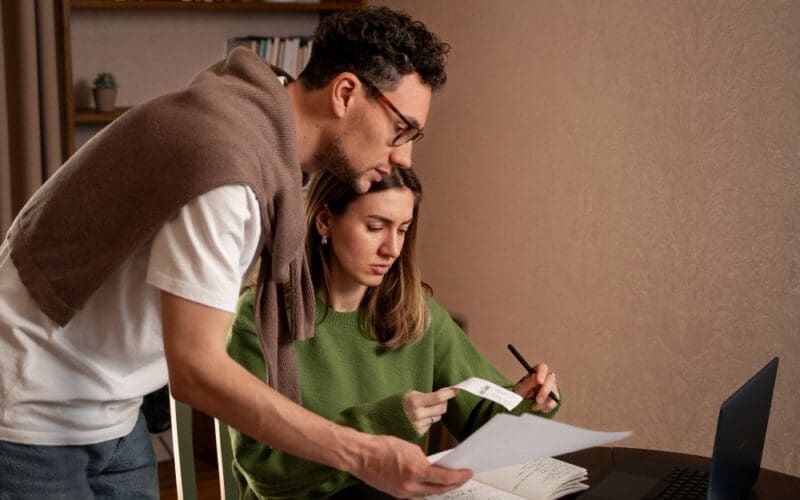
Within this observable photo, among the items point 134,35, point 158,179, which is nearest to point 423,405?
point 158,179

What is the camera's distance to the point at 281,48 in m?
3.71

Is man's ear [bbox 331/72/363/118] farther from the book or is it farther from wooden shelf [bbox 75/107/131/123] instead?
wooden shelf [bbox 75/107/131/123]

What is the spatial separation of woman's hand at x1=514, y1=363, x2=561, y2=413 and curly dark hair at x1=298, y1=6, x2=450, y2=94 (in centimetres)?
61

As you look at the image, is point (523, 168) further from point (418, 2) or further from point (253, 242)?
point (253, 242)

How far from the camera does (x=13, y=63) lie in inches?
128

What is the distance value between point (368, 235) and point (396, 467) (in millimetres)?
797

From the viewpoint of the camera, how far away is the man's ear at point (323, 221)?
2.01 metres

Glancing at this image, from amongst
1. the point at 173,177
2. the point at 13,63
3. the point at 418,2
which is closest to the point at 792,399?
the point at 173,177

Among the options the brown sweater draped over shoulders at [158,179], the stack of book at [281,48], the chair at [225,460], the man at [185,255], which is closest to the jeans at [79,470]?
the man at [185,255]

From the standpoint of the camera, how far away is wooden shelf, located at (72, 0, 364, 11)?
3.38 metres

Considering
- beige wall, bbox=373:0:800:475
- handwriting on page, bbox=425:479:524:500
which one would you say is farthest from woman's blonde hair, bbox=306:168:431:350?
beige wall, bbox=373:0:800:475

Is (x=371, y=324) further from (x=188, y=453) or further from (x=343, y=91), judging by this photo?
(x=343, y=91)

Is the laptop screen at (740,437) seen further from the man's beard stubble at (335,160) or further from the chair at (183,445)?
the chair at (183,445)

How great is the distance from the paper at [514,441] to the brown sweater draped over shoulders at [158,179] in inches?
15.1
